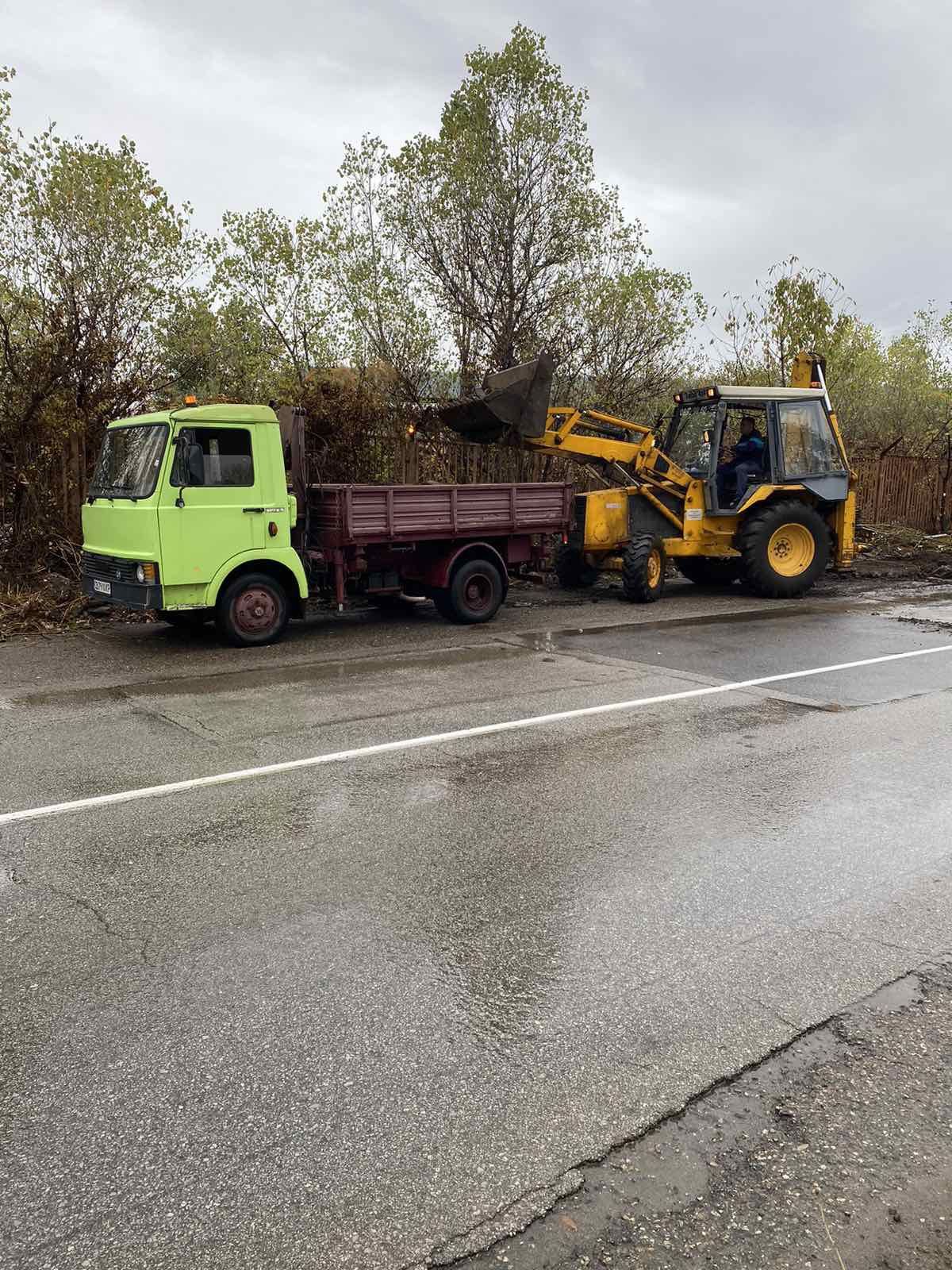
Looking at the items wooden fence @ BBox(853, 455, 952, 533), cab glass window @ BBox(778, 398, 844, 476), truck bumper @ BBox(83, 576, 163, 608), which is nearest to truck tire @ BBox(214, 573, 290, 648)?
truck bumper @ BBox(83, 576, 163, 608)

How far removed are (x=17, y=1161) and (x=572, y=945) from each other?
200cm

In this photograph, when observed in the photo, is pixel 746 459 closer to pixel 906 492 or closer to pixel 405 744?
pixel 405 744

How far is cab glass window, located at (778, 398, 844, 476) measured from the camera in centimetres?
1396

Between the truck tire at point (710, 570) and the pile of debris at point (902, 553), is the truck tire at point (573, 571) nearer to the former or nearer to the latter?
the truck tire at point (710, 570)

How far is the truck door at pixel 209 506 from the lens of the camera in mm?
9430

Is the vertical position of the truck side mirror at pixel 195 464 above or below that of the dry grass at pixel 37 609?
above

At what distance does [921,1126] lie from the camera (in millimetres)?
2725

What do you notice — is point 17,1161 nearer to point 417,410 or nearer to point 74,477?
point 74,477

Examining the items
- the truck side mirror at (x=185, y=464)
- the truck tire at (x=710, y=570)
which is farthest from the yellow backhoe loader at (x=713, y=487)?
the truck side mirror at (x=185, y=464)

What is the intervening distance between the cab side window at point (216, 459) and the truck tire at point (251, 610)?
1.03 m

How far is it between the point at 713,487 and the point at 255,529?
721 cm

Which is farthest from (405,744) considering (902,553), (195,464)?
(902,553)

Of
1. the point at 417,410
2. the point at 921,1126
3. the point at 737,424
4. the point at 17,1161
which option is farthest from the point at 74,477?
the point at 921,1126

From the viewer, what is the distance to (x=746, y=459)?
14.2 metres
